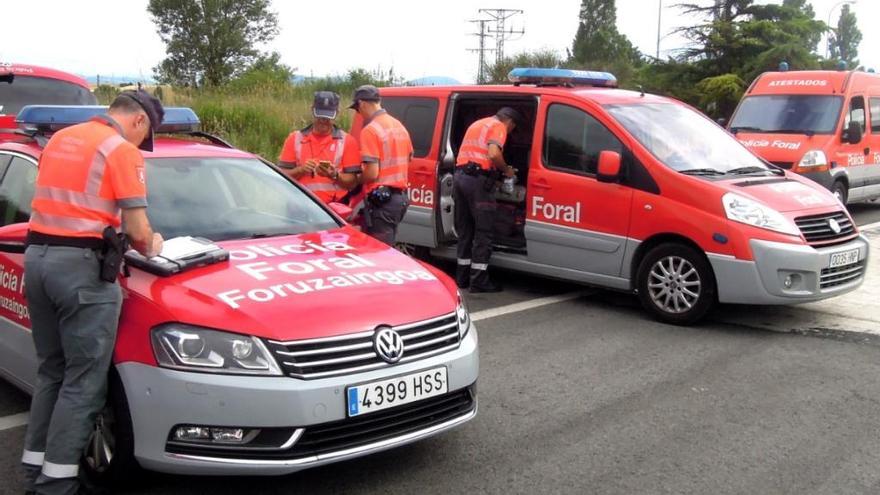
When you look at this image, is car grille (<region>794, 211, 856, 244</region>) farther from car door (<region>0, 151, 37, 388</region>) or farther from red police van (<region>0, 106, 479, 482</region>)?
car door (<region>0, 151, 37, 388</region>)

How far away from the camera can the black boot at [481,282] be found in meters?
7.92

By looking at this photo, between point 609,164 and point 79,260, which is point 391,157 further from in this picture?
point 79,260

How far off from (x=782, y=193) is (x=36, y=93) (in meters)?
7.85

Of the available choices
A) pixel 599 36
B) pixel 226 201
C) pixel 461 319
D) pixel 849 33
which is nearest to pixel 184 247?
pixel 226 201

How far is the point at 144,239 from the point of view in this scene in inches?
140

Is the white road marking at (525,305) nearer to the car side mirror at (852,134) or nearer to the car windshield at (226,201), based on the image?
the car windshield at (226,201)

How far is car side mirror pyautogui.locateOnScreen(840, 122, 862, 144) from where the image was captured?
12.0m

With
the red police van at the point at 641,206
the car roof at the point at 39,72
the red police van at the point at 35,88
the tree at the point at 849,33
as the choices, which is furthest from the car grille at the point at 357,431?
the tree at the point at 849,33

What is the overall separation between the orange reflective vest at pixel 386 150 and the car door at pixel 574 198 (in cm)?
139

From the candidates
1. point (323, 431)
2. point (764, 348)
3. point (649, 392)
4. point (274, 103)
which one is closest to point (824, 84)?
point (764, 348)

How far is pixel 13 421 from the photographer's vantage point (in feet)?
15.1

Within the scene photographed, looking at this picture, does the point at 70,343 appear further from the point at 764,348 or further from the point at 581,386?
the point at 764,348

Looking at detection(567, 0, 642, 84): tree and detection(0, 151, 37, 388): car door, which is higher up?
detection(567, 0, 642, 84): tree

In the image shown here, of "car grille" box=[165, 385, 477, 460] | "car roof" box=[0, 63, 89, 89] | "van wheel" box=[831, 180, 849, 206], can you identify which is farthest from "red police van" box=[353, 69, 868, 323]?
"van wheel" box=[831, 180, 849, 206]
